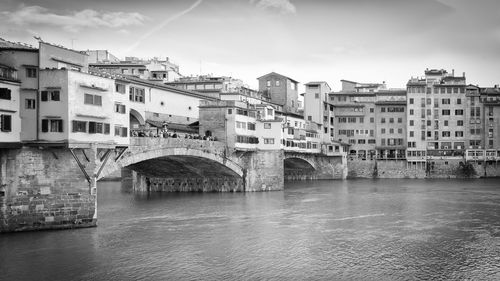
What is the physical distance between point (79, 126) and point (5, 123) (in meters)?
3.85

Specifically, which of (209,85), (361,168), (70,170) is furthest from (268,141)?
(361,168)

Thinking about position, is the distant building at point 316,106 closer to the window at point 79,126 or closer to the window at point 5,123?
the window at point 79,126

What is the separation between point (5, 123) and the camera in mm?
28281

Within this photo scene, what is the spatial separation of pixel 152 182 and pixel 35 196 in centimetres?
3122

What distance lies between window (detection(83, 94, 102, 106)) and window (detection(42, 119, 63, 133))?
6.86 feet

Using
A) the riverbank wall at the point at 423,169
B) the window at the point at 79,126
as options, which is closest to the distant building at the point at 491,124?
the riverbank wall at the point at 423,169

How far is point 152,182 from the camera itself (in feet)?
197

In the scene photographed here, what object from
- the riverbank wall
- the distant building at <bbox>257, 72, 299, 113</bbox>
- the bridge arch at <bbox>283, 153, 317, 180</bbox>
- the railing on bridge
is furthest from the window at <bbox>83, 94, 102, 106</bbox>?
the riverbank wall

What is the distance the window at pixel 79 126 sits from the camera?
30016mm

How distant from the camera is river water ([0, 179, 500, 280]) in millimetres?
23469

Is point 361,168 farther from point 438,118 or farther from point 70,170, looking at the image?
point 70,170

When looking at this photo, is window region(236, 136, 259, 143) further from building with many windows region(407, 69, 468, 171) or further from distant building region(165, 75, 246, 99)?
building with many windows region(407, 69, 468, 171)

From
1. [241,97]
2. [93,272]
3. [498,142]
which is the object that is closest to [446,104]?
[498,142]

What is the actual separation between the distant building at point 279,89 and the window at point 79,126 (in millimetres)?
66008
